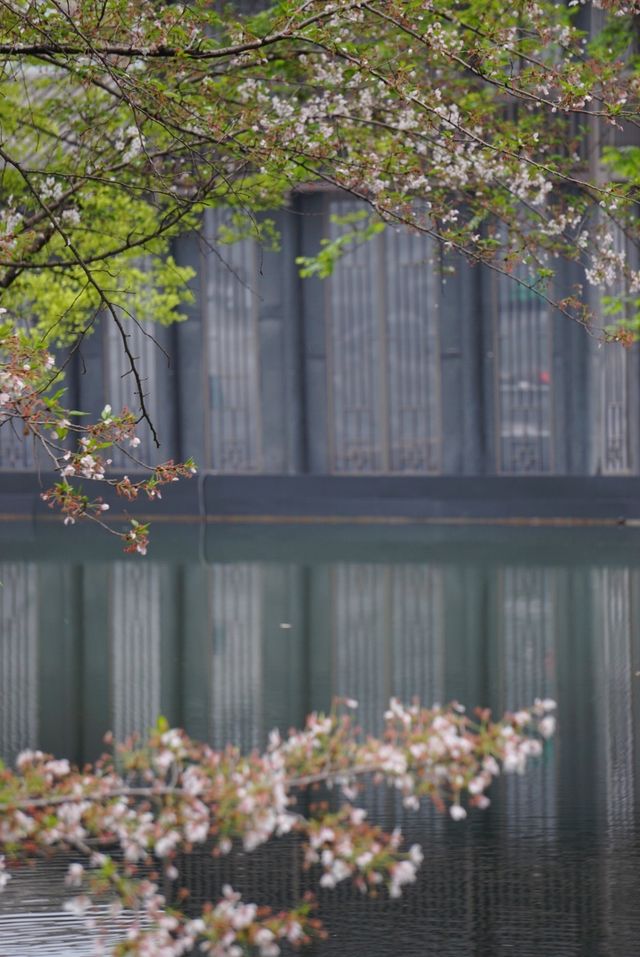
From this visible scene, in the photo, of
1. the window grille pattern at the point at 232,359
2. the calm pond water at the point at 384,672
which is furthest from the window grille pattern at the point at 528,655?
the window grille pattern at the point at 232,359

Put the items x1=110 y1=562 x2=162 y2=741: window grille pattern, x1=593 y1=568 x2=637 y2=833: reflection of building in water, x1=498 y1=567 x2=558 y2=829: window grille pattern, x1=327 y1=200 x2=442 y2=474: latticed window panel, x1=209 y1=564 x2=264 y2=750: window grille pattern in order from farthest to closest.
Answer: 1. x1=327 y1=200 x2=442 y2=474: latticed window panel
2. x1=110 y1=562 x2=162 y2=741: window grille pattern
3. x1=209 y1=564 x2=264 y2=750: window grille pattern
4. x1=593 y1=568 x2=637 y2=833: reflection of building in water
5. x1=498 y1=567 x2=558 y2=829: window grille pattern

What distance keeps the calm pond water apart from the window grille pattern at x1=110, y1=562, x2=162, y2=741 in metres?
0.04

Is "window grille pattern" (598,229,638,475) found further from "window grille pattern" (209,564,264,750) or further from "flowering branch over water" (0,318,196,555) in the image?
"flowering branch over water" (0,318,196,555)

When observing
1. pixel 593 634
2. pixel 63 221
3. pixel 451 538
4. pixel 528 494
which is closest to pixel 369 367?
pixel 528 494

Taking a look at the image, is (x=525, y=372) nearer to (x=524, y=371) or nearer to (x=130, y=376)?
(x=524, y=371)

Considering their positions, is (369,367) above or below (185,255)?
below

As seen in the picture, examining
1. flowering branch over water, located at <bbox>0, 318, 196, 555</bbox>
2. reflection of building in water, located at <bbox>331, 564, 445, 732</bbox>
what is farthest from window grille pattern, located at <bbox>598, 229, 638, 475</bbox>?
flowering branch over water, located at <bbox>0, 318, 196, 555</bbox>

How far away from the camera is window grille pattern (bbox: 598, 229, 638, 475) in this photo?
33.7 m

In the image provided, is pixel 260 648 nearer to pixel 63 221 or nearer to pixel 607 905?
pixel 63 221

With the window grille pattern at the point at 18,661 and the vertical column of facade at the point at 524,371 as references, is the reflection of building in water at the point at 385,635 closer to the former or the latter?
the window grille pattern at the point at 18,661

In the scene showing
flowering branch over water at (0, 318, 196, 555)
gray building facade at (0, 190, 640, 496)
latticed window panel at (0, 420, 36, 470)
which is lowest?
flowering branch over water at (0, 318, 196, 555)

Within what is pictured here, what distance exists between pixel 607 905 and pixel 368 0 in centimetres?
433

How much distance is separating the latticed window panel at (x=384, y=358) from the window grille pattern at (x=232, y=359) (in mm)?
1673

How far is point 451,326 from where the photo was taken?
114ft
